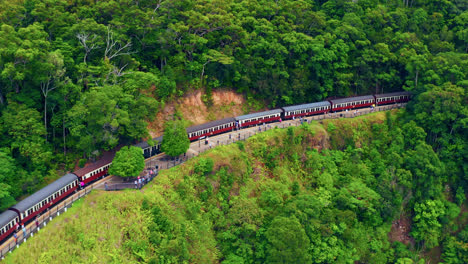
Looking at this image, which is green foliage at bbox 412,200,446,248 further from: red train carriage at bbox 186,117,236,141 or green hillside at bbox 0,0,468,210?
red train carriage at bbox 186,117,236,141

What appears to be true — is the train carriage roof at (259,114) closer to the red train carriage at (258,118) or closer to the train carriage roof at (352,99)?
the red train carriage at (258,118)

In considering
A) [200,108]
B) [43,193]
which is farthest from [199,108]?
[43,193]

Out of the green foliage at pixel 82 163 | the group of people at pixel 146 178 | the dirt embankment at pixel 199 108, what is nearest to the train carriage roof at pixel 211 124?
the dirt embankment at pixel 199 108

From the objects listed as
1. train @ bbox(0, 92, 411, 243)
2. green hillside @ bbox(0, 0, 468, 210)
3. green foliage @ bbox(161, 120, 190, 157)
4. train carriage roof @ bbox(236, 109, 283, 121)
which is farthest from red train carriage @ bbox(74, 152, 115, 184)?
train carriage roof @ bbox(236, 109, 283, 121)

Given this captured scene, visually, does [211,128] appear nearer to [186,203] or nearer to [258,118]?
[258,118]

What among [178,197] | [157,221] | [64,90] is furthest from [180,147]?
[64,90]

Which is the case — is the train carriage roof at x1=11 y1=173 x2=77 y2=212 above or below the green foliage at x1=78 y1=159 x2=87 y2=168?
above

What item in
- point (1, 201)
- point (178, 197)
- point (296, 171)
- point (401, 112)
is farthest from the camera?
point (401, 112)

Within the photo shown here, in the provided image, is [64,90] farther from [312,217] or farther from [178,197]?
[312,217]
